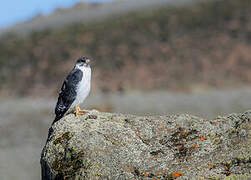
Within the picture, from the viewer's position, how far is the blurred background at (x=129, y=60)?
2322cm

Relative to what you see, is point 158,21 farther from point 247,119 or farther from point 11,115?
point 247,119

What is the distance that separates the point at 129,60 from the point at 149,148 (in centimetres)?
2459

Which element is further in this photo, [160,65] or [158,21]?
[158,21]

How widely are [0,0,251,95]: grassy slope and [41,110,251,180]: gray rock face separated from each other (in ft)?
60.0

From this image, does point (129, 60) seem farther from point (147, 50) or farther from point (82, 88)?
point (82, 88)

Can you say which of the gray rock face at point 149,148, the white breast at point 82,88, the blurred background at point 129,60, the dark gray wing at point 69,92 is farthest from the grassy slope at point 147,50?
the gray rock face at point 149,148

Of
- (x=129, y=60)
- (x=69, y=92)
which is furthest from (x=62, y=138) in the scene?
(x=129, y=60)

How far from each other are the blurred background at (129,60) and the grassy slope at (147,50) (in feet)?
0.21

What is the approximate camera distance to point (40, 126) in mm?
22266

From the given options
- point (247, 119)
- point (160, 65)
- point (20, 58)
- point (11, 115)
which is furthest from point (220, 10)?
point (247, 119)

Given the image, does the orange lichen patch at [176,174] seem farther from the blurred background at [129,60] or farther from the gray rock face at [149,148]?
the blurred background at [129,60]

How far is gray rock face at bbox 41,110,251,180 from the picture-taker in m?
8.13

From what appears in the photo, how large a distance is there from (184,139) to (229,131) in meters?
0.77

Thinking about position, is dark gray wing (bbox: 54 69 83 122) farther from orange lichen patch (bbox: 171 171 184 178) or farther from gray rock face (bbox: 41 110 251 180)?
orange lichen patch (bbox: 171 171 184 178)
